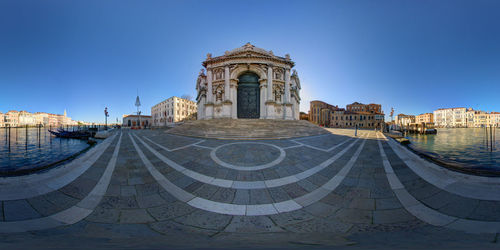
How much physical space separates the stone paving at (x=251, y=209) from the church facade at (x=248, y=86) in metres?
17.7

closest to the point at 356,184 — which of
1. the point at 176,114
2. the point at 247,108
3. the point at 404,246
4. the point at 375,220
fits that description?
the point at 375,220

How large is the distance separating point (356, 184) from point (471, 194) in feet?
6.46

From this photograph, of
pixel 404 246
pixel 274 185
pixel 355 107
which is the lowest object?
pixel 404 246

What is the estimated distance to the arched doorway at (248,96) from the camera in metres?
22.8

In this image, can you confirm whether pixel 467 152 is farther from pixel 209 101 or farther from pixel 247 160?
pixel 209 101

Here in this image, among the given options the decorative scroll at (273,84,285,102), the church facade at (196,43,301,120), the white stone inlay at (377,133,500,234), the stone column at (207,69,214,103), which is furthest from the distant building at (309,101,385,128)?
the white stone inlay at (377,133,500,234)

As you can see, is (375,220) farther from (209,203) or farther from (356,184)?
(209,203)

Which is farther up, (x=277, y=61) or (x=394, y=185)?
(x=277, y=61)

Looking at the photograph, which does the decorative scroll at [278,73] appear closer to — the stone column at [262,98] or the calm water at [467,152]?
the stone column at [262,98]

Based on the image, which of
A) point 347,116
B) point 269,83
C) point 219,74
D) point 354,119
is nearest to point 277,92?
point 269,83

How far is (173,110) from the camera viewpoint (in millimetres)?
53812

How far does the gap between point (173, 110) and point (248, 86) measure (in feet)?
131

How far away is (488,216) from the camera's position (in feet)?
8.61

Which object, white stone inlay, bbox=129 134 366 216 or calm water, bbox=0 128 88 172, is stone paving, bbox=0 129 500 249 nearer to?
white stone inlay, bbox=129 134 366 216
